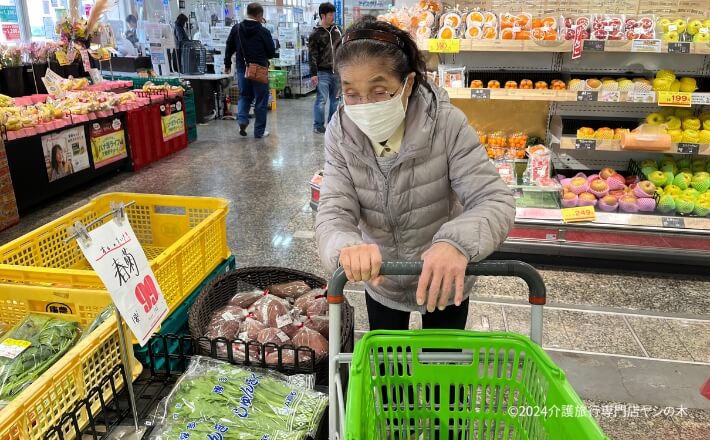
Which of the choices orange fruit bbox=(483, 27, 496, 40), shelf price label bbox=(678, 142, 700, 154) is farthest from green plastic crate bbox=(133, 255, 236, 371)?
shelf price label bbox=(678, 142, 700, 154)

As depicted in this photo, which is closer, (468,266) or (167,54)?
(468,266)

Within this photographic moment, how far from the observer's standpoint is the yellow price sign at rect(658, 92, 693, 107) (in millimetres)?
3494

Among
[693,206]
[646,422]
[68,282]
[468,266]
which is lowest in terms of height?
[646,422]

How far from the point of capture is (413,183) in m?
1.50

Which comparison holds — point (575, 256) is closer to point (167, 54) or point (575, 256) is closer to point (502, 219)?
point (502, 219)

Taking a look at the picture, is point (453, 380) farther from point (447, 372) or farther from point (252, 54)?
point (252, 54)

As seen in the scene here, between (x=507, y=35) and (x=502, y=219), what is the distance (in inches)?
108

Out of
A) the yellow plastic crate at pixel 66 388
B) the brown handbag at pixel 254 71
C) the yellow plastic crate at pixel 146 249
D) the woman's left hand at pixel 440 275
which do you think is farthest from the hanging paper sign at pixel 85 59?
the woman's left hand at pixel 440 275

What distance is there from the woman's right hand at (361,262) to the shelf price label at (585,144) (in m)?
3.06

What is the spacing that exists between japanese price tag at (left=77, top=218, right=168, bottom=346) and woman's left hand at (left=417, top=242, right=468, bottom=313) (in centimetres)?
76

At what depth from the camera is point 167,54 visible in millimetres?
10164

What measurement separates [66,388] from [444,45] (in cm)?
302

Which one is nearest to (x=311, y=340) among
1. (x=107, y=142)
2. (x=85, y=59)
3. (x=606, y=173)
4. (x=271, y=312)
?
(x=271, y=312)

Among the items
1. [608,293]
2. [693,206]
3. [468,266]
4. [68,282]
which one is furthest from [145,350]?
[693,206]
